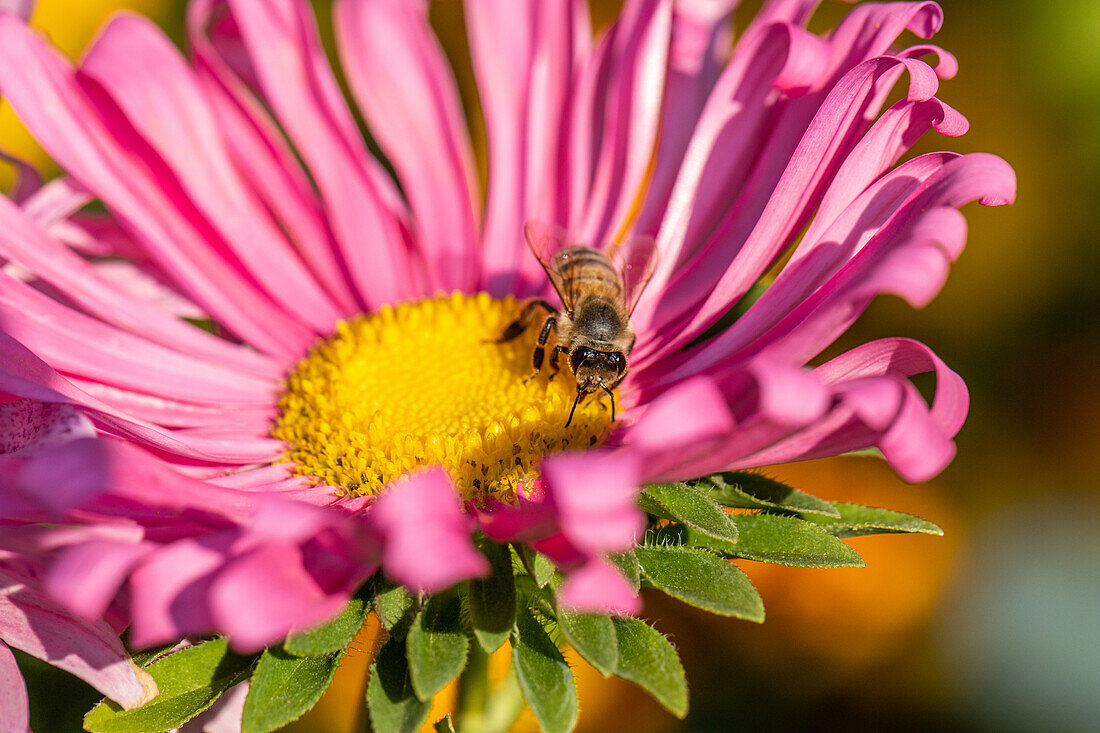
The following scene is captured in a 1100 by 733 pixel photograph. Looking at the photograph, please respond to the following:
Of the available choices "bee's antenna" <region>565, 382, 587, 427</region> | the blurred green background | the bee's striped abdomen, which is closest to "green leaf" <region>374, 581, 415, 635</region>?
"bee's antenna" <region>565, 382, 587, 427</region>

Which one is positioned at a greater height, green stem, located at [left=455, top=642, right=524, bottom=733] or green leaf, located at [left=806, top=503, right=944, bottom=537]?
green leaf, located at [left=806, top=503, right=944, bottom=537]

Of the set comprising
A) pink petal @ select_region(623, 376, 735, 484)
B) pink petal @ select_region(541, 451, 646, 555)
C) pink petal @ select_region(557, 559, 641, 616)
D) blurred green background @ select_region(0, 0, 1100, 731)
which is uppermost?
pink petal @ select_region(623, 376, 735, 484)

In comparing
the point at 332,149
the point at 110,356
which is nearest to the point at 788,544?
the point at 110,356

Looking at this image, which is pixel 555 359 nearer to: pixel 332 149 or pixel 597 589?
pixel 332 149

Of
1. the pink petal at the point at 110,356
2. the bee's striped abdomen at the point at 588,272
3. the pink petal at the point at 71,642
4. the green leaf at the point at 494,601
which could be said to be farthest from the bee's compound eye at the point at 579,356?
the pink petal at the point at 71,642

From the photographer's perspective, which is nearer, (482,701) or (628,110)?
(482,701)

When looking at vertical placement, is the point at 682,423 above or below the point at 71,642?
above

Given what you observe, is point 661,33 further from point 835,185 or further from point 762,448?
point 762,448

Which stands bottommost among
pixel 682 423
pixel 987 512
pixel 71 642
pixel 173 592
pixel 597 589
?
pixel 987 512

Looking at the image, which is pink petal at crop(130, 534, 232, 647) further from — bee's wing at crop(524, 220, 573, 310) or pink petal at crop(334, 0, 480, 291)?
pink petal at crop(334, 0, 480, 291)
